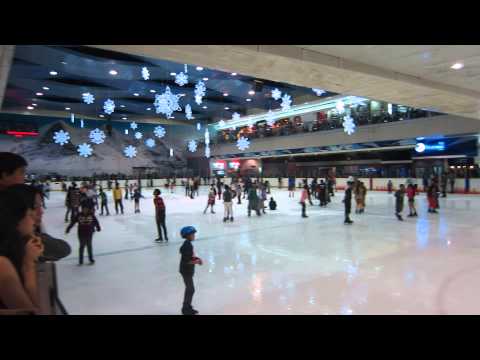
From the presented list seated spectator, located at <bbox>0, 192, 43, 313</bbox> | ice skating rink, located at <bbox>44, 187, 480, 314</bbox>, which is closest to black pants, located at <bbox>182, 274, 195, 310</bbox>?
ice skating rink, located at <bbox>44, 187, 480, 314</bbox>

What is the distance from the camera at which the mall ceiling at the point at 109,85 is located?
62.0 ft

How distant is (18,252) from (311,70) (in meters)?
6.25

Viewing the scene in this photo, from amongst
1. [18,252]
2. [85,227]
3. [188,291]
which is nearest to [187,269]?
[188,291]

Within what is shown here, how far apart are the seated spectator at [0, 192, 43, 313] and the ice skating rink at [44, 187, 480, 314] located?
2.88 metres

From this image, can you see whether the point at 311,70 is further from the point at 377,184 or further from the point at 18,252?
the point at 377,184

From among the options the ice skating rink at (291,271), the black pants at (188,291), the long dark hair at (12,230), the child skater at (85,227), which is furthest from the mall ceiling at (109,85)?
the long dark hair at (12,230)

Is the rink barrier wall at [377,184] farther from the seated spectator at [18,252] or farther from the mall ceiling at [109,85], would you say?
the seated spectator at [18,252]

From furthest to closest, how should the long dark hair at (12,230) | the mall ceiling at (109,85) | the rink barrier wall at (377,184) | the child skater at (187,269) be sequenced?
the rink barrier wall at (377,184) < the mall ceiling at (109,85) < the child skater at (187,269) < the long dark hair at (12,230)

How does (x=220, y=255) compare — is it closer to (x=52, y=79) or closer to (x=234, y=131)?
(x=52, y=79)

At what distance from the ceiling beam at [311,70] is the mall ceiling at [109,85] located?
5.98m

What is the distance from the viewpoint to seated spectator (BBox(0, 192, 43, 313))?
1.28m

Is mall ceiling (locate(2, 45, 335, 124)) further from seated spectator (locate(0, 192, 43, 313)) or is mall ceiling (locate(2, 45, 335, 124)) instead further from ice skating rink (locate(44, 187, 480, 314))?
seated spectator (locate(0, 192, 43, 313))

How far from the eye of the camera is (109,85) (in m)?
24.9
